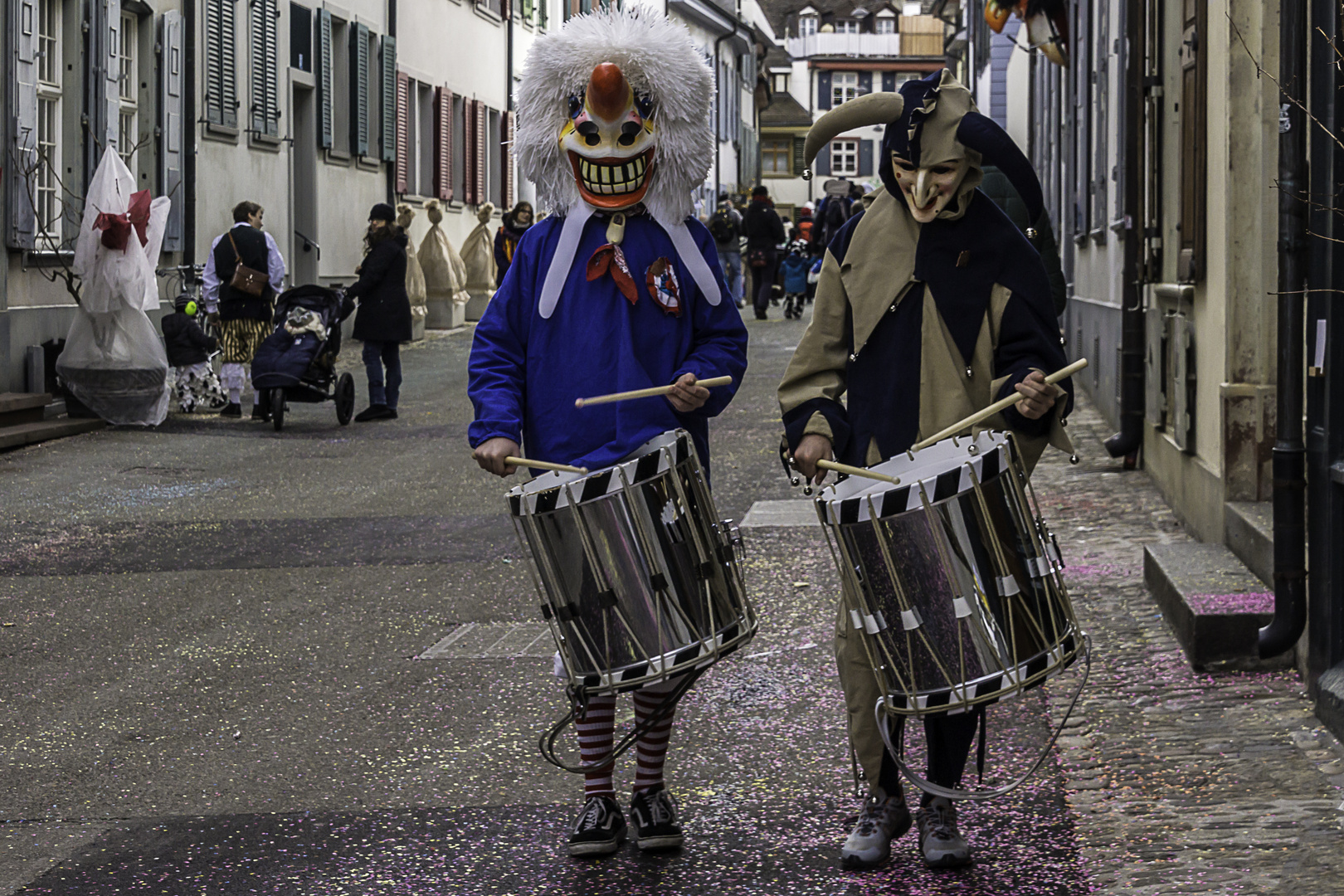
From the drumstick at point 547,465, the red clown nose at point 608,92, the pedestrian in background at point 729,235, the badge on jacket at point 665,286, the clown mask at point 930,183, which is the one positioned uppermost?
the pedestrian in background at point 729,235

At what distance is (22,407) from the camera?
1395 centimetres

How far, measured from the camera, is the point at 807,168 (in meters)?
4.62

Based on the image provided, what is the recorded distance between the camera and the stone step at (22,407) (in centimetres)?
1377

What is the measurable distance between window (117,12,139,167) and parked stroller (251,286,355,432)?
157 inches

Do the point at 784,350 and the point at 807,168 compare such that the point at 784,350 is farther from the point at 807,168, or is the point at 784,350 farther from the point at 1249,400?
the point at 807,168

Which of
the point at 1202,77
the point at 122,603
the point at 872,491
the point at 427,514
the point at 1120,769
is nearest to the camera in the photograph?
the point at 872,491

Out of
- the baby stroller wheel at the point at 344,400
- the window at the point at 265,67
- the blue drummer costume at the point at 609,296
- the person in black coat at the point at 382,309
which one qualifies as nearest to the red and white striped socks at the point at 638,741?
the blue drummer costume at the point at 609,296

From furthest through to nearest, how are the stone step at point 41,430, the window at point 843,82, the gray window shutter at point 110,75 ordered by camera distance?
the window at point 843,82
the gray window shutter at point 110,75
the stone step at point 41,430

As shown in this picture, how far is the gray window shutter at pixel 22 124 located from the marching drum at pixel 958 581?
40.8 ft

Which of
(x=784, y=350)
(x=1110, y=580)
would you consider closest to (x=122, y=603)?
(x=1110, y=580)

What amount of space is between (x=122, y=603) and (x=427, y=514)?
2.53m

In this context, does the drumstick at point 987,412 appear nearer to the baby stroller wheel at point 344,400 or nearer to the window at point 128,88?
the baby stroller wheel at point 344,400

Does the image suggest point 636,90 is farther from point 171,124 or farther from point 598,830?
point 171,124

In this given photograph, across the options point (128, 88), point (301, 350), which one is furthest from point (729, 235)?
point (301, 350)
